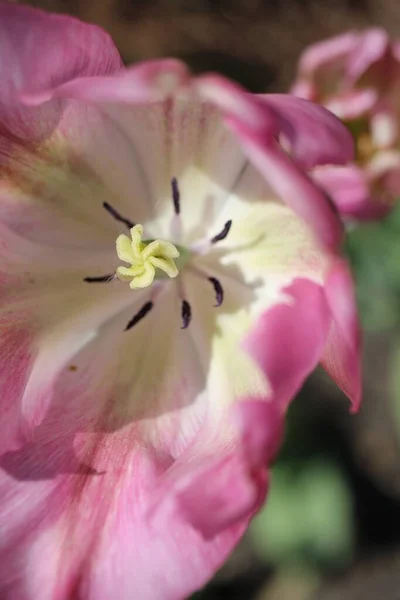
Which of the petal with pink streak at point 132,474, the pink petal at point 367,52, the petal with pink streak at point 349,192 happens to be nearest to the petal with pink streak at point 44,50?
the petal with pink streak at point 132,474

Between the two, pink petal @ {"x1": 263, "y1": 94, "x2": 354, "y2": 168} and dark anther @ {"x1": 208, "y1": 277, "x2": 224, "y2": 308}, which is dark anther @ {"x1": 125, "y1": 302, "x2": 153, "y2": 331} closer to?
dark anther @ {"x1": 208, "y1": 277, "x2": 224, "y2": 308}

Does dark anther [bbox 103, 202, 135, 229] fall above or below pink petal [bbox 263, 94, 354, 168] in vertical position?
below

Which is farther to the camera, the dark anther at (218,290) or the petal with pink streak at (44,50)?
the dark anther at (218,290)

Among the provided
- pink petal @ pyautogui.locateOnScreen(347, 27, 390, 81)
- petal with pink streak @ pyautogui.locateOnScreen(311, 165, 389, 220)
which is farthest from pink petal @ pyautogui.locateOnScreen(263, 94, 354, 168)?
pink petal @ pyautogui.locateOnScreen(347, 27, 390, 81)

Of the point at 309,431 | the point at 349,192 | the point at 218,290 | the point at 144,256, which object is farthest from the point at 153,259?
the point at 309,431

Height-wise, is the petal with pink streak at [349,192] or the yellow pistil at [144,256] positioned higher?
the yellow pistil at [144,256]

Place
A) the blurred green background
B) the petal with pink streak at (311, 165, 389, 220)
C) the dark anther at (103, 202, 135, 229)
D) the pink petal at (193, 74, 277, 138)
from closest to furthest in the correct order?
1. the pink petal at (193, 74, 277, 138)
2. the dark anther at (103, 202, 135, 229)
3. the petal with pink streak at (311, 165, 389, 220)
4. the blurred green background

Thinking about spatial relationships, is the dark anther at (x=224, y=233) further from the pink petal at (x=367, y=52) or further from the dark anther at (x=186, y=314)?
the pink petal at (x=367, y=52)

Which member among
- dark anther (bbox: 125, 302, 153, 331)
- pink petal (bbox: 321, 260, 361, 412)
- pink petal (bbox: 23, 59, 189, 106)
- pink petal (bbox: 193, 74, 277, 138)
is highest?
pink petal (bbox: 23, 59, 189, 106)

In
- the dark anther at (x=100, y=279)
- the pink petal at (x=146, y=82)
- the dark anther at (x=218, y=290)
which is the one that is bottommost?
the dark anther at (x=218, y=290)
